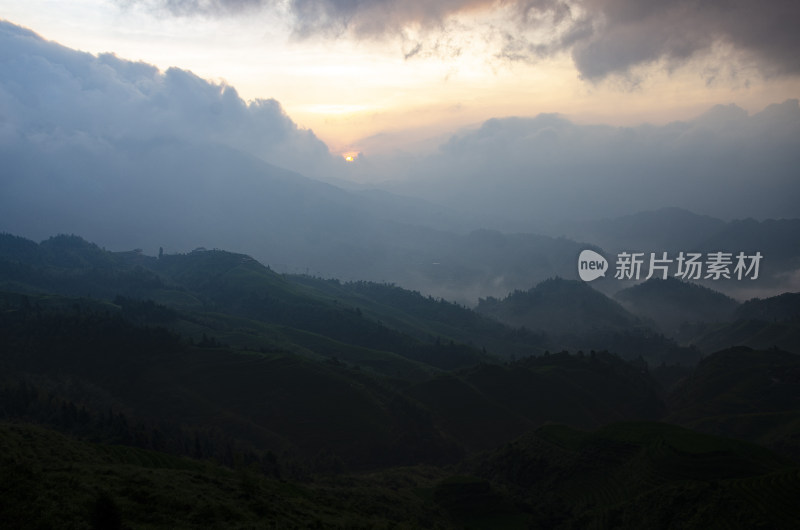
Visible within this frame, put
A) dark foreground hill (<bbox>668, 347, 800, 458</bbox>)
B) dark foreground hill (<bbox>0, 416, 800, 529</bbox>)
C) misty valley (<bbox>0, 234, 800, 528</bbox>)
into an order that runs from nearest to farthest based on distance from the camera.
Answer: dark foreground hill (<bbox>0, 416, 800, 529</bbox>)
misty valley (<bbox>0, 234, 800, 528</bbox>)
dark foreground hill (<bbox>668, 347, 800, 458</bbox>)

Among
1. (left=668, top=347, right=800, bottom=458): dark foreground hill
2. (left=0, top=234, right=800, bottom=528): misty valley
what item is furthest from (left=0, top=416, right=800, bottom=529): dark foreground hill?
(left=668, top=347, right=800, bottom=458): dark foreground hill

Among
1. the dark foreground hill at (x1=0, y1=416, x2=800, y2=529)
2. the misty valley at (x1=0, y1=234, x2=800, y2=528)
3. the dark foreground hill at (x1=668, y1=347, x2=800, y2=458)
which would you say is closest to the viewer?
the dark foreground hill at (x1=0, y1=416, x2=800, y2=529)

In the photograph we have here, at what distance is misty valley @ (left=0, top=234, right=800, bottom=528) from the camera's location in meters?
43.1

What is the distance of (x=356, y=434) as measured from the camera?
11225 centimetres

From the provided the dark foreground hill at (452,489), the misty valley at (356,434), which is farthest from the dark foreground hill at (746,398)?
the dark foreground hill at (452,489)

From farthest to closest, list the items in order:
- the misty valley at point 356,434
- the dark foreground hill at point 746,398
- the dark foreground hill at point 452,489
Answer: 1. the dark foreground hill at point 746,398
2. the misty valley at point 356,434
3. the dark foreground hill at point 452,489

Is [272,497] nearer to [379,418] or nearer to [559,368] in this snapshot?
[379,418]

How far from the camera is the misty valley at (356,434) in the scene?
43.1 meters

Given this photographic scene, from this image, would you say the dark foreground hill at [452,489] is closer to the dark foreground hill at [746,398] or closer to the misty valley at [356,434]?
the misty valley at [356,434]

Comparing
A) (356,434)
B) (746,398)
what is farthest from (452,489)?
(746,398)

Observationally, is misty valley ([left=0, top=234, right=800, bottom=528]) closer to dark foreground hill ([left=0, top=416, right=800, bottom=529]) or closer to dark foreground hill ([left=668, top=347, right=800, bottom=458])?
dark foreground hill ([left=0, top=416, right=800, bottom=529])

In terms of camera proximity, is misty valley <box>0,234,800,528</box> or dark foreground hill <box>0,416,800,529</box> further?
misty valley <box>0,234,800,528</box>

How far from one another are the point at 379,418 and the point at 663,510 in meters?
68.4

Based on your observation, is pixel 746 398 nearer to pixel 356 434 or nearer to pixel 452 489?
pixel 356 434
